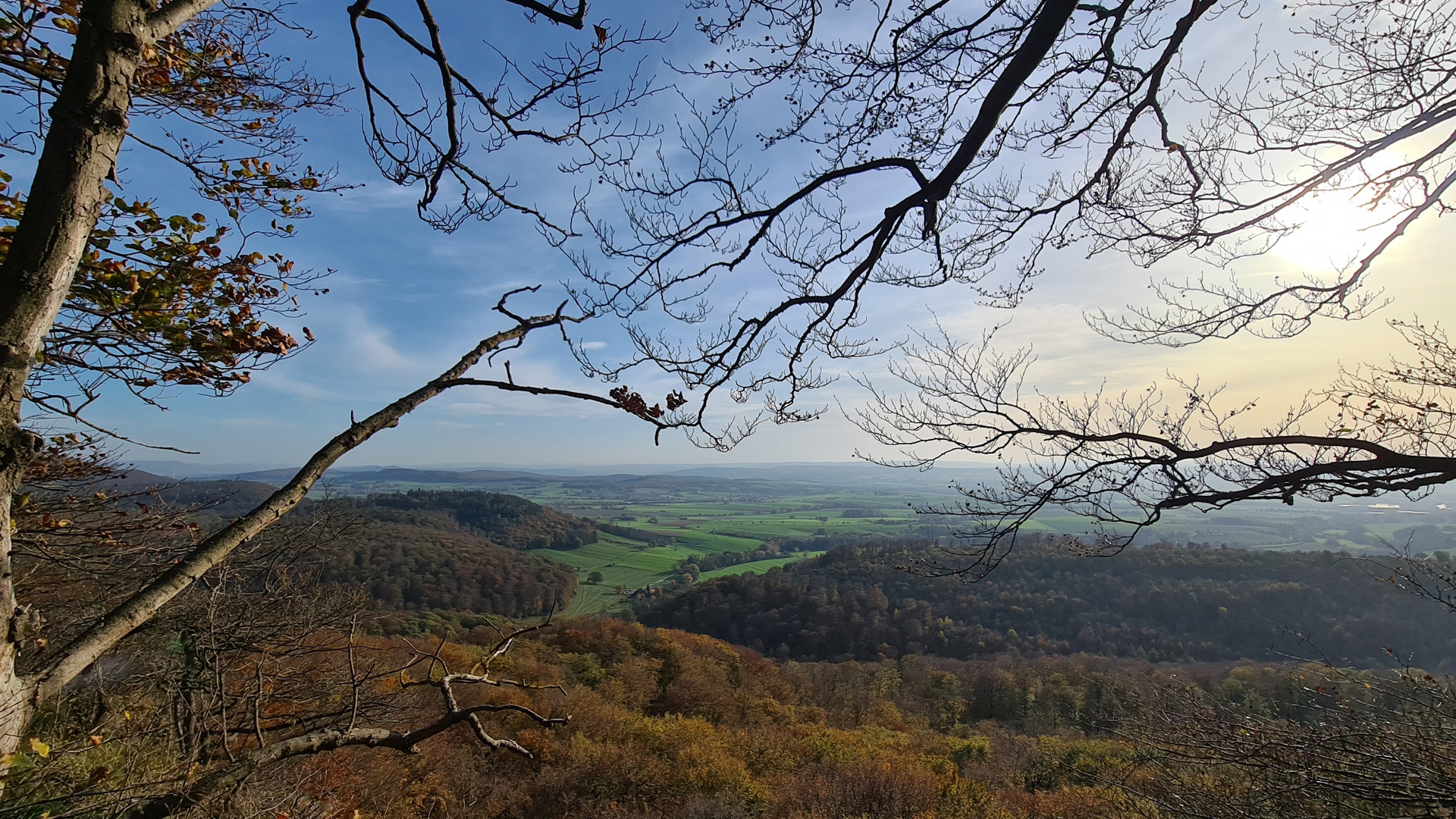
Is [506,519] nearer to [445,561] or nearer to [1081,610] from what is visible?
[445,561]

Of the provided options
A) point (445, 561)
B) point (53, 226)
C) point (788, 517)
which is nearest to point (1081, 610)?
point (445, 561)

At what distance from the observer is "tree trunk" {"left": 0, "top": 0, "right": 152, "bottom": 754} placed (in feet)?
3.91

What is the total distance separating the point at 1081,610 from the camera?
4006cm

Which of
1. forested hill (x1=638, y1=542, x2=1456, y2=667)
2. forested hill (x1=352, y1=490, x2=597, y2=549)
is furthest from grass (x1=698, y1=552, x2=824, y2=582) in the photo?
forested hill (x1=352, y1=490, x2=597, y2=549)

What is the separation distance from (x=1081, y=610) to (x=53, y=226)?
4875cm

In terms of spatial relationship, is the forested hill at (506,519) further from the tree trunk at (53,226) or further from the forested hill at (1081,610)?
the tree trunk at (53,226)

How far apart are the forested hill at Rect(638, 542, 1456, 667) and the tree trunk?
34.5m

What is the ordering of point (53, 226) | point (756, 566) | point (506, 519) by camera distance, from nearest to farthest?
point (53, 226), point (756, 566), point (506, 519)

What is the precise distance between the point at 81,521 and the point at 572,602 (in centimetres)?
4434

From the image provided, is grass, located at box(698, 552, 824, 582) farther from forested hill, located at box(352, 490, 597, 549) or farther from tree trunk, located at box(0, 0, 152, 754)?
tree trunk, located at box(0, 0, 152, 754)

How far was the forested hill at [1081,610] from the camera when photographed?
94.1 feet

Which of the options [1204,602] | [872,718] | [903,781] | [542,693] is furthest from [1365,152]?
[1204,602]

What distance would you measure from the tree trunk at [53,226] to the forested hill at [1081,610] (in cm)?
3447

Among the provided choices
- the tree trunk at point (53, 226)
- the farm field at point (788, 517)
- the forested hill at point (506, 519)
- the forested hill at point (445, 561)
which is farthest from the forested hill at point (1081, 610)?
the tree trunk at point (53, 226)
